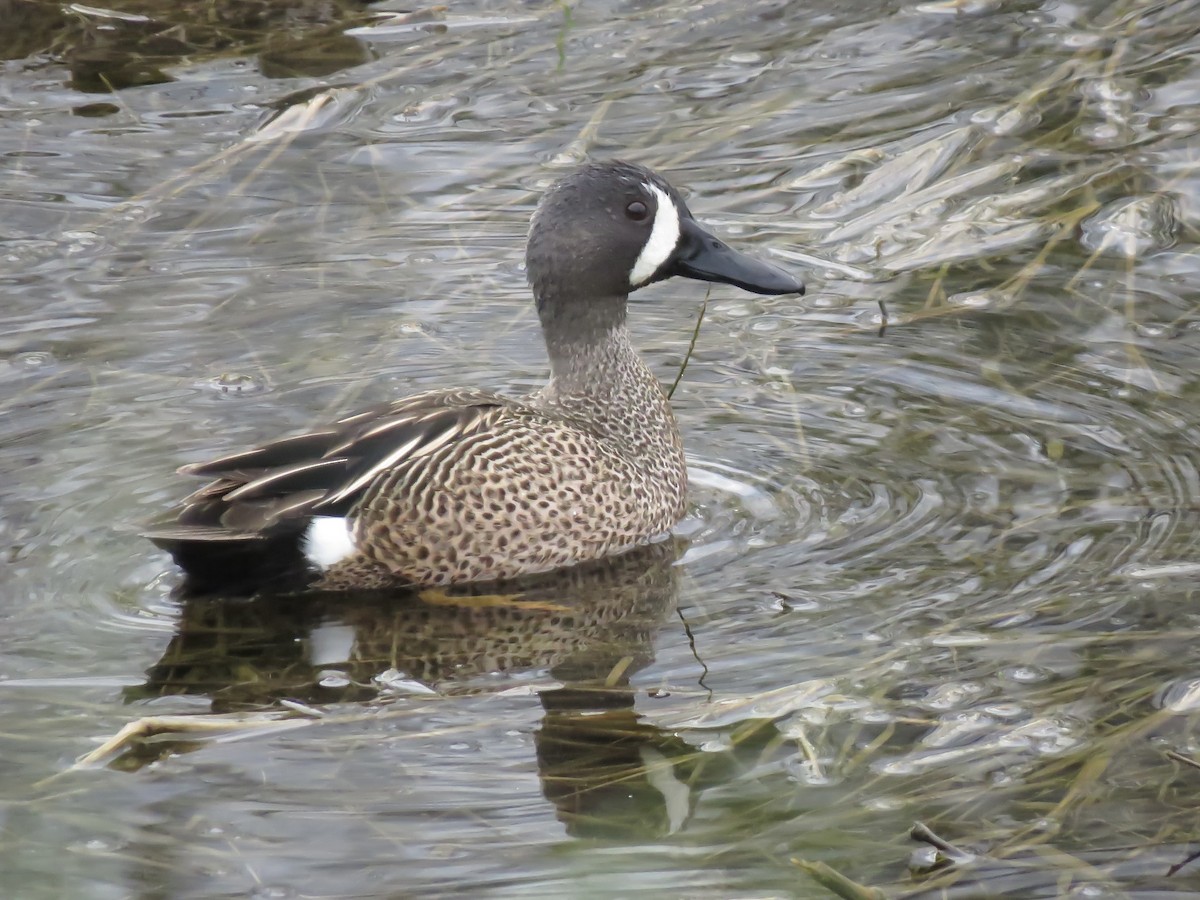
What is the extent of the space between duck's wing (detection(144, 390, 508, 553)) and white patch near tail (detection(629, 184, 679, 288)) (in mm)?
809

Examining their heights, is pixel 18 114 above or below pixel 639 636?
above

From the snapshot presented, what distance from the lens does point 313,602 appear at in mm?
5637

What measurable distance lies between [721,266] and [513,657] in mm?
1644

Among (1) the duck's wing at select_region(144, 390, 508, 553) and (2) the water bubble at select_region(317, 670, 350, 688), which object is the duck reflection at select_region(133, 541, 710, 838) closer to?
(2) the water bubble at select_region(317, 670, 350, 688)

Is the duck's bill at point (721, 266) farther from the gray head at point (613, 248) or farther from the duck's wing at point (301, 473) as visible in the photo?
the duck's wing at point (301, 473)

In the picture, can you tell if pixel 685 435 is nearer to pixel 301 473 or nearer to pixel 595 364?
pixel 595 364

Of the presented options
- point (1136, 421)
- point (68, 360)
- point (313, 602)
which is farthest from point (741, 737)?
point (68, 360)

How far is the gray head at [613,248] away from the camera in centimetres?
612

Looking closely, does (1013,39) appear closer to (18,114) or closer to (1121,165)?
(1121,165)

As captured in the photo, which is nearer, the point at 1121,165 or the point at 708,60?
the point at 1121,165

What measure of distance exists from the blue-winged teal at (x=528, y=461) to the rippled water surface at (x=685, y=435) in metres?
0.18

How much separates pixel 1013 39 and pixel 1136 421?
3387 millimetres

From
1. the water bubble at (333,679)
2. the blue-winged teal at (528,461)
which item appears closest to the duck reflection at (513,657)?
the water bubble at (333,679)

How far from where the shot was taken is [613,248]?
20.2 feet
